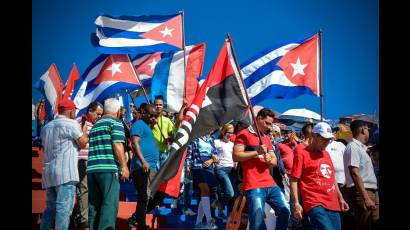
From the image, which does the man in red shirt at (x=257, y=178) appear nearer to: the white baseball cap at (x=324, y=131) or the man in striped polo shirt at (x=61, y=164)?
the white baseball cap at (x=324, y=131)

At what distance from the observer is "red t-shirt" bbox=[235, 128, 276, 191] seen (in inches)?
346

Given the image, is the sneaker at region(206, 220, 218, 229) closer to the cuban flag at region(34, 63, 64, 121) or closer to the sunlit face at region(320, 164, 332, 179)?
the sunlit face at region(320, 164, 332, 179)

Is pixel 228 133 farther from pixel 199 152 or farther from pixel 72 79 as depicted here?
pixel 72 79

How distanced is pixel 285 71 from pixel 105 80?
4015 millimetres

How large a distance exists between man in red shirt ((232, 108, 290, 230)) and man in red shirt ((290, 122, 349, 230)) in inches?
17.8

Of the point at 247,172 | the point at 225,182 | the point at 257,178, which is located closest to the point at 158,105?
the point at 225,182

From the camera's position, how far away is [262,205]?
28.6 ft

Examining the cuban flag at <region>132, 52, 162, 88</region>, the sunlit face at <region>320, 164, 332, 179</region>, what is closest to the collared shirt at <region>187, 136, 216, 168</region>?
the cuban flag at <region>132, 52, 162, 88</region>

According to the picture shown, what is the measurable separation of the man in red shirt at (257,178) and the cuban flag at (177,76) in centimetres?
446

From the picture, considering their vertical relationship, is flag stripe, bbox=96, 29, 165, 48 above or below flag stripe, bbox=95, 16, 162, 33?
below

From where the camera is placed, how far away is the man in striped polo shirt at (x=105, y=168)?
8691 mm
